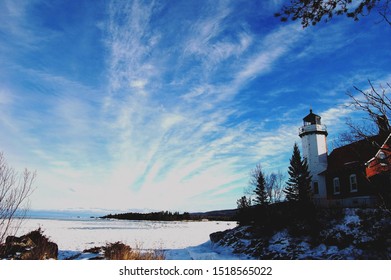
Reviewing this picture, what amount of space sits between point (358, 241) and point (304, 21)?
948 cm

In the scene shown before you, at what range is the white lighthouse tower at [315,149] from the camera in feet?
85.2

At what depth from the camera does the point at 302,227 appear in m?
14.2

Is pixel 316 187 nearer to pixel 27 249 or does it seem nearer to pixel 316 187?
pixel 316 187

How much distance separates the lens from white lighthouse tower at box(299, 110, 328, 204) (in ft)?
85.2

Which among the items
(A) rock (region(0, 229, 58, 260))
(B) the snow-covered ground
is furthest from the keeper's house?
(A) rock (region(0, 229, 58, 260))

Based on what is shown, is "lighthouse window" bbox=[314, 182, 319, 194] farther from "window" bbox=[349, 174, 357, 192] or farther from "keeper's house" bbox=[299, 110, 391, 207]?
"window" bbox=[349, 174, 357, 192]

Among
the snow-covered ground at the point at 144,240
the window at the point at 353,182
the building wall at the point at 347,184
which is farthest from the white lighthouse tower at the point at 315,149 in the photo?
the snow-covered ground at the point at 144,240

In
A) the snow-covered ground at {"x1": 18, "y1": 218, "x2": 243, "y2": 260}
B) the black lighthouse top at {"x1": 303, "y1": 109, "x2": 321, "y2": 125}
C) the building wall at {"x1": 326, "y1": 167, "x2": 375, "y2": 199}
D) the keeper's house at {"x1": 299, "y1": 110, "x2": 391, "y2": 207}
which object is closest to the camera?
the snow-covered ground at {"x1": 18, "y1": 218, "x2": 243, "y2": 260}

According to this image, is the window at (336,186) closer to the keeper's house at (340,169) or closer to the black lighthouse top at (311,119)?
the keeper's house at (340,169)

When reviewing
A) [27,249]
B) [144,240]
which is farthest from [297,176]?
[27,249]

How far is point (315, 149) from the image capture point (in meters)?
26.7
